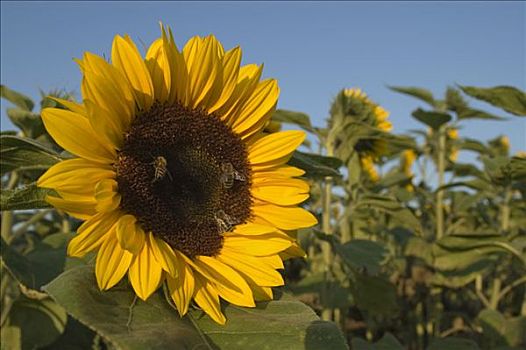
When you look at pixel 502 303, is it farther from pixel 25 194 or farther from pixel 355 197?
pixel 25 194

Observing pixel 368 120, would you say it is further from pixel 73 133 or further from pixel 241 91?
pixel 73 133

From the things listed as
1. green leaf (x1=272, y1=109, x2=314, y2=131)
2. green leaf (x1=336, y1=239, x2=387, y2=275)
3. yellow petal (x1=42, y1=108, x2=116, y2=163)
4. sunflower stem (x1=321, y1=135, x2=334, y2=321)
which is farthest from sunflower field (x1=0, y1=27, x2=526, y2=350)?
green leaf (x1=272, y1=109, x2=314, y2=131)

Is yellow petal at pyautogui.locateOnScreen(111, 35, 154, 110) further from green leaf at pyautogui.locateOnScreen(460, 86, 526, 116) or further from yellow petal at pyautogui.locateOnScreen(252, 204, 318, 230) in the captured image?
green leaf at pyautogui.locateOnScreen(460, 86, 526, 116)

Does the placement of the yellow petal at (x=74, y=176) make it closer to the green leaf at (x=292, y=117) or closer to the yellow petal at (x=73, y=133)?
the yellow petal at (x=73, y=133)

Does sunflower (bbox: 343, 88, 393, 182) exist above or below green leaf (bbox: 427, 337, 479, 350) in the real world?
above

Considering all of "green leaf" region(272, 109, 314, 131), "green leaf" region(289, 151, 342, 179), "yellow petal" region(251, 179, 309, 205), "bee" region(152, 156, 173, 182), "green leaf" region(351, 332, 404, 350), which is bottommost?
"green leaf" region(351, 332, 404, 350)

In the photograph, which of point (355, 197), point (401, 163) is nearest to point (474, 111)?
point (355, 197)
